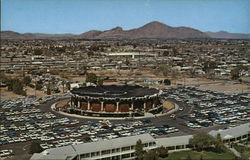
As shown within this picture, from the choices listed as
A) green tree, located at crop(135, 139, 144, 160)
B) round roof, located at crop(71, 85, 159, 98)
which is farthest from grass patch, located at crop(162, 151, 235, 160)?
round roof, located at crop(71, 85, 159, 98)

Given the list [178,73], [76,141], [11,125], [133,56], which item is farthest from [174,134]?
[133,56]

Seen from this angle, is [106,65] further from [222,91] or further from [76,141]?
[76,141]

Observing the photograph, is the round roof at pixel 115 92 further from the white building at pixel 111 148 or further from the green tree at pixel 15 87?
the white building at pixel 111 148

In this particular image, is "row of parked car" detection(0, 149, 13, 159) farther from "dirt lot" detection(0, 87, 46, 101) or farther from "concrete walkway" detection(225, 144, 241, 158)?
"dirt lot" detection(0, 87, 46, 101)

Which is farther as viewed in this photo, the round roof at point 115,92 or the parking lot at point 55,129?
the round roof at point 115,92

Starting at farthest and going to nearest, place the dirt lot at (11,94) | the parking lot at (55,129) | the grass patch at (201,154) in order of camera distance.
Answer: the dirt lot at (11,94) → the parking lot at (55,129) → the grass patch at (201,154)

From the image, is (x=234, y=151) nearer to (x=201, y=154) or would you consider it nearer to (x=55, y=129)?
(x=201, y=154)

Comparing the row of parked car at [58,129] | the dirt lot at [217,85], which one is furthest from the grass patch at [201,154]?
the dirt lot at [217,85]

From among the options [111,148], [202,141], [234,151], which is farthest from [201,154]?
[111,148]
